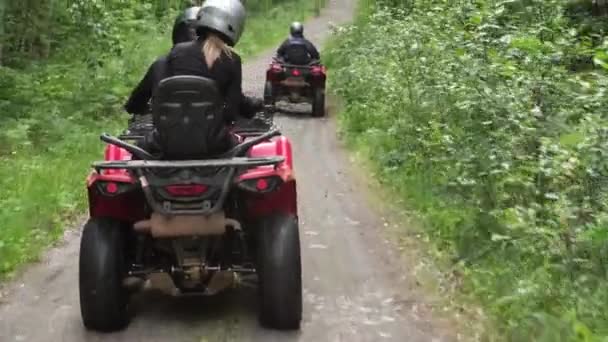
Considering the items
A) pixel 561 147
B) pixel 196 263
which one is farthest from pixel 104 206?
pixel 561 147

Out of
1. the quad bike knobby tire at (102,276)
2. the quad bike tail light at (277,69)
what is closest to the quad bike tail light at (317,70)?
the quad bike tail light at (277,69)

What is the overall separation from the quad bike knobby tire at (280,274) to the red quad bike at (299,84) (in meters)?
10.8

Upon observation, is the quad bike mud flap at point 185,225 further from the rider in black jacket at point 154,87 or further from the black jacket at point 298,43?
the black jacket at point 298,43

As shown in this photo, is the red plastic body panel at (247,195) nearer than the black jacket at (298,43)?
Yes

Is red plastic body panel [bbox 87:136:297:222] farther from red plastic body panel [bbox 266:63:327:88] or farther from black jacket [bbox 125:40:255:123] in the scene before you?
red plastic body panel [bbox 266:63:327:88]

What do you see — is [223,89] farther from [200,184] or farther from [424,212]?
[424,212]

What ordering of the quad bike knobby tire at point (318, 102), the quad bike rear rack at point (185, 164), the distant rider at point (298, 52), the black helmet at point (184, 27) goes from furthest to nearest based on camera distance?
the distant rider at point (298, 52) < the quad bike knobby tire at point (318, 102) < the black helmet at point (184, 27) < the quad bike rear rack at point (185, 164)

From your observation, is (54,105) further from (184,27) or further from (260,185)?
(260,185)

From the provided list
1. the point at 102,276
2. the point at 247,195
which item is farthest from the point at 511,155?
the point at 102,276

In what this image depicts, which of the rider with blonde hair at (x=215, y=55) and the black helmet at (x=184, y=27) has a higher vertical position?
the rider with blonde hair at (x=215, y=55)

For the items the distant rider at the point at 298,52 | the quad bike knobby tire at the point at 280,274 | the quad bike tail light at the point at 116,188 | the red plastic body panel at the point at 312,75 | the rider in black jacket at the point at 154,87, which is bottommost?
the red plastic body panel at the point at 312,75

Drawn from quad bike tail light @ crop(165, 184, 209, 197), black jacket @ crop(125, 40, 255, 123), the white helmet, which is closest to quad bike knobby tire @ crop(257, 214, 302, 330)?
quad bike tail light @ crop(165, 184, 209, 197)

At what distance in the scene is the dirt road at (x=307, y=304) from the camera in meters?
5.31

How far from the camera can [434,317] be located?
18.5 ft
